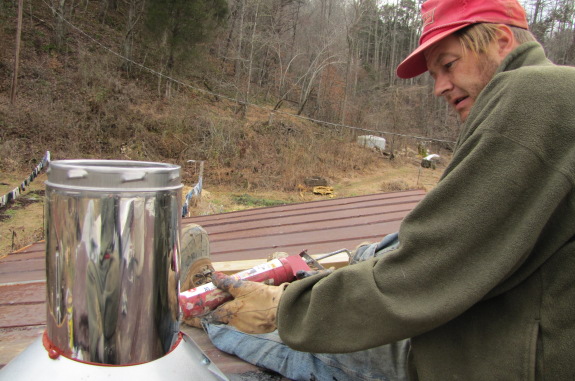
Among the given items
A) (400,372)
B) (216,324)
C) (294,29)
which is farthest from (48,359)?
(294,29)

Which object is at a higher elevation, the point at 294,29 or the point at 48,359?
the point at 294,29

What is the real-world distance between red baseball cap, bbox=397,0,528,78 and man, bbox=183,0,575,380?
19 centimetres

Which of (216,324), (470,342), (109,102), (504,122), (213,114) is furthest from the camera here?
(213,114)

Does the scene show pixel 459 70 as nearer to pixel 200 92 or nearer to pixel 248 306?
pixel 248 306

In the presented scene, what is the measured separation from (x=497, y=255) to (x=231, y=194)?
12676mm

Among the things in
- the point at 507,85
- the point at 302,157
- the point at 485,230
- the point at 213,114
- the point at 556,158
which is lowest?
the point at 302,157

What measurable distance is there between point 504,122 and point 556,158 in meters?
A: 0.13

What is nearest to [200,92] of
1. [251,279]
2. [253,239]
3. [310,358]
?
Result: [253,239]

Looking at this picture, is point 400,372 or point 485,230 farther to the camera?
point 400,372

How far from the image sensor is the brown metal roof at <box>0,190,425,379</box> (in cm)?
185

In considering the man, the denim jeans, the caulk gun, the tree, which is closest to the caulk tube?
the caulk gun

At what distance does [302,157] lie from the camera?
53.9ft

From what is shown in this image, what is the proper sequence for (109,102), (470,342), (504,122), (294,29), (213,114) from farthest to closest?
(294,29), (213,114), (109,102), (470,342), (504,122)

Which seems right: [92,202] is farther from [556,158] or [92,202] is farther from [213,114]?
[213,114]
